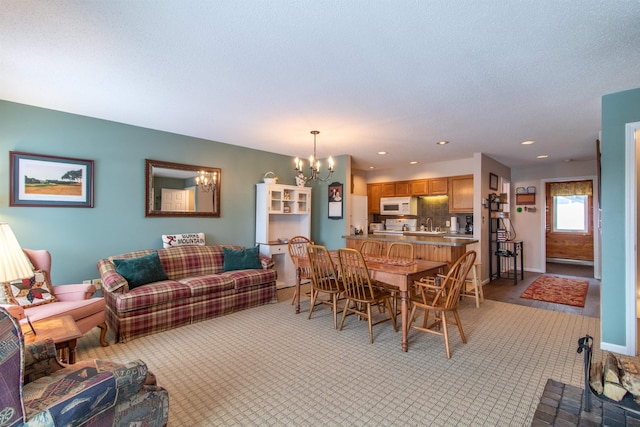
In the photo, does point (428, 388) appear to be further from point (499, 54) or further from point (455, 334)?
point (499, 54)

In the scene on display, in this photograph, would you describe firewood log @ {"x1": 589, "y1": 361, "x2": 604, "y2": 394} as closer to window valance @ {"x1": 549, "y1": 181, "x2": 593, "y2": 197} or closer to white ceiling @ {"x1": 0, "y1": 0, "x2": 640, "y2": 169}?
white ceiling @ {"x1": 0, "y1": 0, "x2": 640, "y2": 169}

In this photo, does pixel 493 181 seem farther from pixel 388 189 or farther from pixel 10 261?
pixel 10 261

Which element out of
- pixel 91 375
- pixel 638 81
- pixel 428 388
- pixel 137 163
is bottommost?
pixel 428 388

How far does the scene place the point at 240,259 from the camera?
431cm

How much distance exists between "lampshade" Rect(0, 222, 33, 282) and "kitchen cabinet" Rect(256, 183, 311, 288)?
10.9 ft

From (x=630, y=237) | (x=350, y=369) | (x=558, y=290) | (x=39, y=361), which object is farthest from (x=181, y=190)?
(x=558, y=290)

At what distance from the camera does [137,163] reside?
397 centimetres

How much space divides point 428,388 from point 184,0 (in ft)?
9.58

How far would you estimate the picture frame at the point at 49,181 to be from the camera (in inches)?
125

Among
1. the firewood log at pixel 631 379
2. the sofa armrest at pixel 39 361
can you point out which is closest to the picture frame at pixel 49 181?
the sofa armrest at pixel 39 361

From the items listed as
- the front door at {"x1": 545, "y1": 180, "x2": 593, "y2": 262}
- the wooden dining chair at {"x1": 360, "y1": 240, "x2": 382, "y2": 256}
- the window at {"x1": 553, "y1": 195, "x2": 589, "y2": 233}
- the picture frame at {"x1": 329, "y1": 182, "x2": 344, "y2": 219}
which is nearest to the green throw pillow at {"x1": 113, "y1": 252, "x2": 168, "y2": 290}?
the wooden dining chair at {"x1": 360, "y1": 240, "x2": 382, "y2": 256}

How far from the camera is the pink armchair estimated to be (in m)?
2.51

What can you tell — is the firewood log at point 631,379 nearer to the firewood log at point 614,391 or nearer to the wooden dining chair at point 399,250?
the firewood log at point 614,391

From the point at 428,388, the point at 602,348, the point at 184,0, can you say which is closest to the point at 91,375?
the point at 184,0
